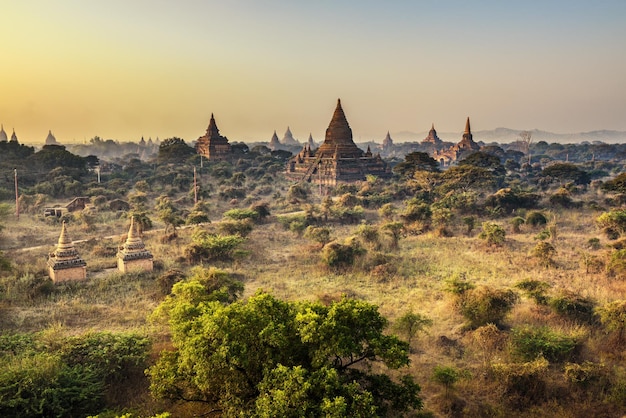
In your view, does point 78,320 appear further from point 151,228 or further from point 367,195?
point 367,195

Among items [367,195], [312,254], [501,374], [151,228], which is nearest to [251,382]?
[501,374]

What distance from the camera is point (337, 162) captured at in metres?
55.4

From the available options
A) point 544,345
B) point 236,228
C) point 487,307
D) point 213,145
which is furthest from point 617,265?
point 213,145

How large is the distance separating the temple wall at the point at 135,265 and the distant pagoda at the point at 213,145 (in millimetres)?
49587

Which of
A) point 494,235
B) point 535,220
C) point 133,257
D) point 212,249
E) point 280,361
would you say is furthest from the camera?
point 535,220

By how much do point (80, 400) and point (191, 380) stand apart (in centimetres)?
337

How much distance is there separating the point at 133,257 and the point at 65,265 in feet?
8.91

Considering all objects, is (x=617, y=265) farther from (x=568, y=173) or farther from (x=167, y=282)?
(x=568, y=173)

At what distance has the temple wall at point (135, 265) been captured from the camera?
2031 cm

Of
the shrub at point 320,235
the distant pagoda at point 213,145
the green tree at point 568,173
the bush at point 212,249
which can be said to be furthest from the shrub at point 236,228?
the distant pagoda at point 213,145

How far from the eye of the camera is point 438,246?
85.6 ft

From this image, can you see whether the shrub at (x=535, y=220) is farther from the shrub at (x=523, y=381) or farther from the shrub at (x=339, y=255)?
the shrub at (x=523, y=381)

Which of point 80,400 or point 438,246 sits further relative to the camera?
point 438,246

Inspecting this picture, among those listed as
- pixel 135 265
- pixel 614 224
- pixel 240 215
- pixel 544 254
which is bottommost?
pixel 135 265
